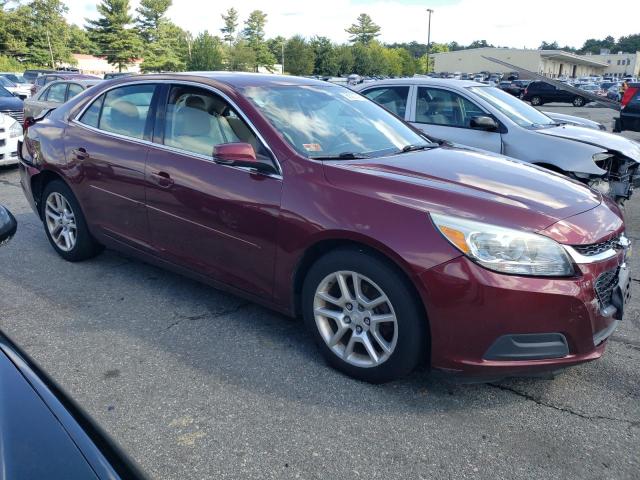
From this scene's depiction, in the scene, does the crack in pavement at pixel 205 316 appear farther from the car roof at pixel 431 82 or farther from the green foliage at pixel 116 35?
the green foliage at pixel 116 35

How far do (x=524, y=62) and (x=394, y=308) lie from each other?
99.8m

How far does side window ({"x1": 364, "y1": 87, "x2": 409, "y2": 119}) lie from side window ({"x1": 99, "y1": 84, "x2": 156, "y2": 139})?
3.71 meters

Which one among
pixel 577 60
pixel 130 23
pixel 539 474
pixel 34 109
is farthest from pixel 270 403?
pixel 577 60

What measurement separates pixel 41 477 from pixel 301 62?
81.2 metres

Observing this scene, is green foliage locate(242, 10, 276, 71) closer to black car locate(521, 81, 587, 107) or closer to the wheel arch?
black car locate(521, 81, 587, 107)

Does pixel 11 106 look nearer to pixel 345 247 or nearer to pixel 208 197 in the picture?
pixel 208 197

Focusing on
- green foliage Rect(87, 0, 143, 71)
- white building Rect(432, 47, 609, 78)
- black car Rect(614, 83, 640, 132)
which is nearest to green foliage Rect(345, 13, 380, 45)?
white building Rect(432, 47, 609, 78)

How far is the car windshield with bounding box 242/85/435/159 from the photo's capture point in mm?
3391

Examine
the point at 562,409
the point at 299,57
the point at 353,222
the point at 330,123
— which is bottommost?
the point at 562,409

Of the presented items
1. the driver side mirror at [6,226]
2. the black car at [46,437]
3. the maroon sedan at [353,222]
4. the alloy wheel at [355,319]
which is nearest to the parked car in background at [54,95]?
the maroon sedan at [353,222]

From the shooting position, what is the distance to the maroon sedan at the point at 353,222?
258cm

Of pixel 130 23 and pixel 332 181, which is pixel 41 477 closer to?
pixel 332 181

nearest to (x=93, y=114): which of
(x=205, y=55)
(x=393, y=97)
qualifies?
(x=393, y=97)

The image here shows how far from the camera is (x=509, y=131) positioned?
6422mm
